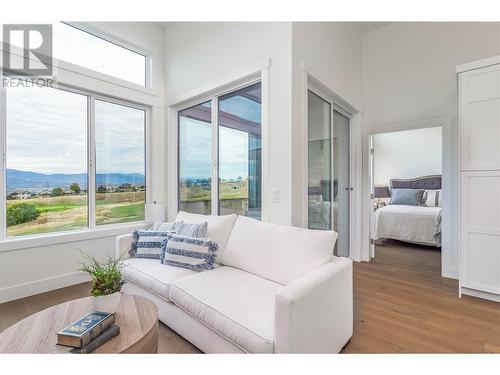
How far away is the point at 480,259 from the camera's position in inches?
99.1

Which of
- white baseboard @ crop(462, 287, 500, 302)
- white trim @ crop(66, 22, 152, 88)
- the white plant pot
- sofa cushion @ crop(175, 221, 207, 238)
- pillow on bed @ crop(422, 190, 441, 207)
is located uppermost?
white trim @ crop(66, 22, 152, 88)

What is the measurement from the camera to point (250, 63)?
8.68ft

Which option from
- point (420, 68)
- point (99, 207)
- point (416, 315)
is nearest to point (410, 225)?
point (420, 68)

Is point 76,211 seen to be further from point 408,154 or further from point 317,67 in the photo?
point 408,154

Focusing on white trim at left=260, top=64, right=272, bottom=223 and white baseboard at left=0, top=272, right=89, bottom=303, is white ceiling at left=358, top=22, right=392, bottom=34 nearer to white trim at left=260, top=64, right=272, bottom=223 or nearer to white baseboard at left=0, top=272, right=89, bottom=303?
white trim at left=260, top=64, right=272, bottom=223

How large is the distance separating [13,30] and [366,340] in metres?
4.42

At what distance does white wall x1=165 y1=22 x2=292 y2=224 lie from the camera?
7.74ft

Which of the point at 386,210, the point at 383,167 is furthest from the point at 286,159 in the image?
the point at 383,167

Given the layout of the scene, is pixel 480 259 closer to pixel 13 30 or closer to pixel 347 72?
pixel 347 72

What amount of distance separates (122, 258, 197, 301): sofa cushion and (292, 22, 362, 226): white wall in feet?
3.79

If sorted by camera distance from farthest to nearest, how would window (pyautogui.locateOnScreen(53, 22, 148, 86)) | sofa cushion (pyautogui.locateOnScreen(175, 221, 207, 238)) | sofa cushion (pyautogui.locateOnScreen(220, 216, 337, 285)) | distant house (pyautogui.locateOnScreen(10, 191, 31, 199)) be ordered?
window (pyautogui.locateOnScreen(53, 22, 148, 86)), distant house (pyautogui.locateOnScreen(10, 191, 31, 199)), sofa cushion (pyautogui.locateOnScreen(175, 221, 207, 238)), sofa cushion (pyautogui.locateOnScreen(220, 216, 337, 285))

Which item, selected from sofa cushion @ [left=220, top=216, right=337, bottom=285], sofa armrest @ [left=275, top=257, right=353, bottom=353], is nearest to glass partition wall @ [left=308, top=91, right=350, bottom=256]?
sofa cushion @ [left=220, top=216, right=337, bottom=285]

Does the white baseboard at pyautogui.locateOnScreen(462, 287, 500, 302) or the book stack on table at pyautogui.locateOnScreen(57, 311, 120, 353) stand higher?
the book stack on table at pyautogui.locateOnScreen(57, 311, 120, 353)
